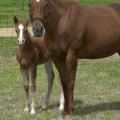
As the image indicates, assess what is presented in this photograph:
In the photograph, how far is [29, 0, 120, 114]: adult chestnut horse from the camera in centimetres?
693

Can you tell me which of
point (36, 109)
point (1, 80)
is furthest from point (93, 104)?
point (1, 80)

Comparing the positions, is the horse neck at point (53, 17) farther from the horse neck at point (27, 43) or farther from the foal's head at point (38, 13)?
the horse neck at point (27, 43)

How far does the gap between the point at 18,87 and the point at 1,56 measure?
3609 mm

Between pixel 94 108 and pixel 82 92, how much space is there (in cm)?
126

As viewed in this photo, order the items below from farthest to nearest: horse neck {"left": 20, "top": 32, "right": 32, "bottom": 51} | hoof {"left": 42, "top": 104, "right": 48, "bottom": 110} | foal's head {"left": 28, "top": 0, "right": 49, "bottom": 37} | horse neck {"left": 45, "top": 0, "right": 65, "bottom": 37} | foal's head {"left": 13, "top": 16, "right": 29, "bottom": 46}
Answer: hoof {"left": 42, "top": 104, "right": 48, "bottom": 110} → horse neck {"left": 20, "top": 32, "right": 32, "bottom": 51} → foal's head {"left": 13, "top": 16, "right": 29, "bottom": 46} → horse neck {"left": 45, "top": 0, "right": 65, "bottom": 37} → foal's head {"left": 28, "top": 0, "right": 49, "bottom": 37}

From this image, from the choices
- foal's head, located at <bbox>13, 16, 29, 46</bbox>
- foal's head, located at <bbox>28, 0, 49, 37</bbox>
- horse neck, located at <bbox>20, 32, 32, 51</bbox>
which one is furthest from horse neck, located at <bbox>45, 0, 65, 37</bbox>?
→ horse neck, located at <bbox>20, 32, 32, 51</bbox>

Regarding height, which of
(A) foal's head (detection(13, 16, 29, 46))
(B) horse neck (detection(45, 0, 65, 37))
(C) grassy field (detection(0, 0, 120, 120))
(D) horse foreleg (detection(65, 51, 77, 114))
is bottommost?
(C) grassy field (detection(0, 0, 120, 120))

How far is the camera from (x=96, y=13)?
7508 millimetres

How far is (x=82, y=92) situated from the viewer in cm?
948

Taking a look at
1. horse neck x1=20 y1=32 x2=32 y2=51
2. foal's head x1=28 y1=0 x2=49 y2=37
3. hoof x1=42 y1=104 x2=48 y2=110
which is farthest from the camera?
hoof x1=42 y1=104 x2=48 y2=110

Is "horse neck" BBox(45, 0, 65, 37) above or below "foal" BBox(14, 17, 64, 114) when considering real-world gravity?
above

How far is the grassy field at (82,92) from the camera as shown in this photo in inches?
305

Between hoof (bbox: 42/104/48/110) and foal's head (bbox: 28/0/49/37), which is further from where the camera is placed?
hoof (bbox: 42/104/48/110)

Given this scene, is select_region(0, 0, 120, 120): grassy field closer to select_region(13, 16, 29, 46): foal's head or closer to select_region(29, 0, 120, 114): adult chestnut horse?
select_region(29, 0, 120, 114): adult chestnut horse
